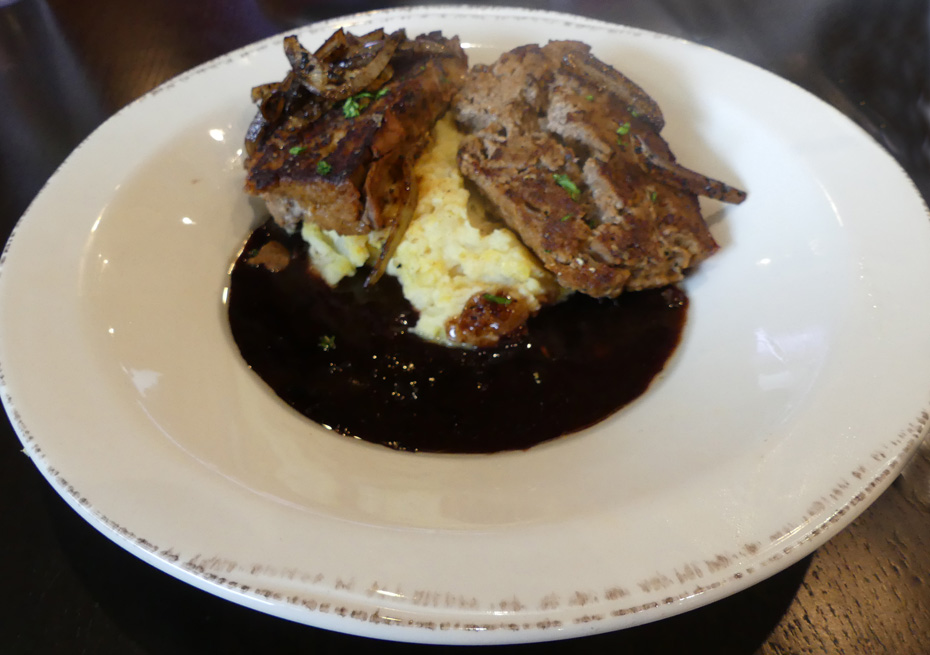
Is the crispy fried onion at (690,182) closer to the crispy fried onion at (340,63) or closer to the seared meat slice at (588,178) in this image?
the seared meat slice at (588,178)

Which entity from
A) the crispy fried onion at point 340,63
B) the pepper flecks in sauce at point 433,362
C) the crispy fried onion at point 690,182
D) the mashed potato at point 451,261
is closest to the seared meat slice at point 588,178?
the crispy fried onion at point 690,182

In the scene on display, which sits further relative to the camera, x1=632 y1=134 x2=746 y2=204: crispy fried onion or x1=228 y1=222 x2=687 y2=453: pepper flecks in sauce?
x1=632 y1=134 x2=746 y2=204: crispy fried onion

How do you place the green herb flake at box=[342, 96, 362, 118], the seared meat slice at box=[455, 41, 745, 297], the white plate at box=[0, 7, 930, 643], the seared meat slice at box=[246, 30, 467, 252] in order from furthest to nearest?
the green herb flake at box=[342, 96, 362, 118] < the seared meat slice at box=[246, 30, 467, 252] < the seared meat slice at box=[455, 41, 745, 297] < the white plate at box=[0, 7, 930, 643]

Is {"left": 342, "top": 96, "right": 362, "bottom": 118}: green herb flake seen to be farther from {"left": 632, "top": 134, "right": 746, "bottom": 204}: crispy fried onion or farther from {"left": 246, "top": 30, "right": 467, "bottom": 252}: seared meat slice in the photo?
{"left": 632, "top": 134, "right": 746, "bottom": 204}: crispy fried onion

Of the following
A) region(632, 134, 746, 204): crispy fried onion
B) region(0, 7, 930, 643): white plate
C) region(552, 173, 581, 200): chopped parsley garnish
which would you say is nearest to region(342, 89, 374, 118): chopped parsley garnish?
region(0, 7, 930, 643): white plate

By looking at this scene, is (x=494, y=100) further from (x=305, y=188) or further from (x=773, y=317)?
(x=773, y=317)

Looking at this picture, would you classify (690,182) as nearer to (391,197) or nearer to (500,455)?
(391,197)

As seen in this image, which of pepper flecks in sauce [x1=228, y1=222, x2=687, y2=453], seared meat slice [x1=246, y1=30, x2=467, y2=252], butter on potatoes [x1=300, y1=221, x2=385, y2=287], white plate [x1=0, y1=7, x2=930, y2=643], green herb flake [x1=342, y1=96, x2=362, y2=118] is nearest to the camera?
white plate [x1=0, y1=7, x2=930, y2=643]
